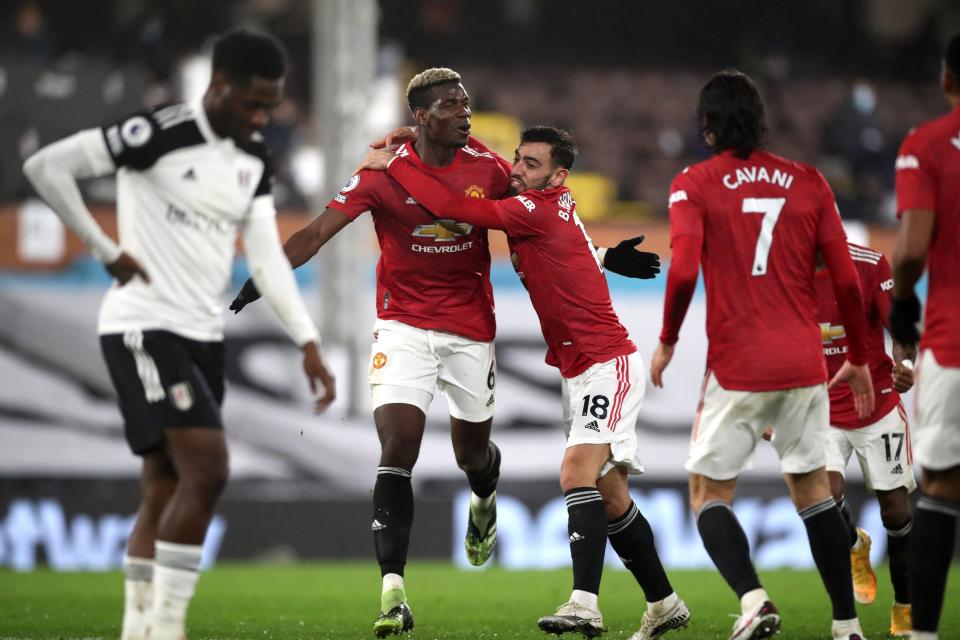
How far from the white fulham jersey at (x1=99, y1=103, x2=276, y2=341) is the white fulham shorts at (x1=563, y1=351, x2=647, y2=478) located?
2.01 m

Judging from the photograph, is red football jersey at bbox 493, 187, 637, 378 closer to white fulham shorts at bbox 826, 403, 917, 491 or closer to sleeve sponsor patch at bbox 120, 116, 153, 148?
white fulham shorts at bbox 826, 403, 917, 491

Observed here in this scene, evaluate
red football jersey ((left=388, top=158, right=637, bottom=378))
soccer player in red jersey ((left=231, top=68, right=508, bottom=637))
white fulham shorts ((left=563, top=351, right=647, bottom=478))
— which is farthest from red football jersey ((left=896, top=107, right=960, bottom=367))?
soccer player in red jersey ((left=231, top=68, right=508, bottom=637))

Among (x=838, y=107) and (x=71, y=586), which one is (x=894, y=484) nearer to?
(x=71, y=586)

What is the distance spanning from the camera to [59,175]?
472cm

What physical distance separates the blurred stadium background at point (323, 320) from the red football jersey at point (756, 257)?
24.9ft

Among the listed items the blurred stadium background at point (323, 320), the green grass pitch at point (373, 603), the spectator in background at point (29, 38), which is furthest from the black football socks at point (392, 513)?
the spectator in background at point (29, 38)

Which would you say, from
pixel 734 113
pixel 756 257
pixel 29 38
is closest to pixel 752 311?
pixel 756 257

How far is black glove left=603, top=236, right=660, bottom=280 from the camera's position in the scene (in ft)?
21.9

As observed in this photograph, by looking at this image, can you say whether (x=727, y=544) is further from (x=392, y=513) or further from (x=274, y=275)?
(x=274, y=275)

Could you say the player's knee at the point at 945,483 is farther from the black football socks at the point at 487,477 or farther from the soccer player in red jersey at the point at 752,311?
the black football socks at the point at 487,477

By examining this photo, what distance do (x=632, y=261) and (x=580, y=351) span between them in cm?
63

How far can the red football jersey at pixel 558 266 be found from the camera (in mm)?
6336

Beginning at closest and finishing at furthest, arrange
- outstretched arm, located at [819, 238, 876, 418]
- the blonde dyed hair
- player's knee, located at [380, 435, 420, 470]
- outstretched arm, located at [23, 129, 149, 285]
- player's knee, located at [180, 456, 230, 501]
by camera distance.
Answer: outstretched arm, located at [23, 129, 149, 285], player's knee, located at [180, 456, 230, 501], outstretched arm, located at [819, 238, 876, 418], player's knee, located at [380, 435, 420, 470], the blonde dyed hair

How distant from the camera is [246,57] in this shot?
4.89 m
